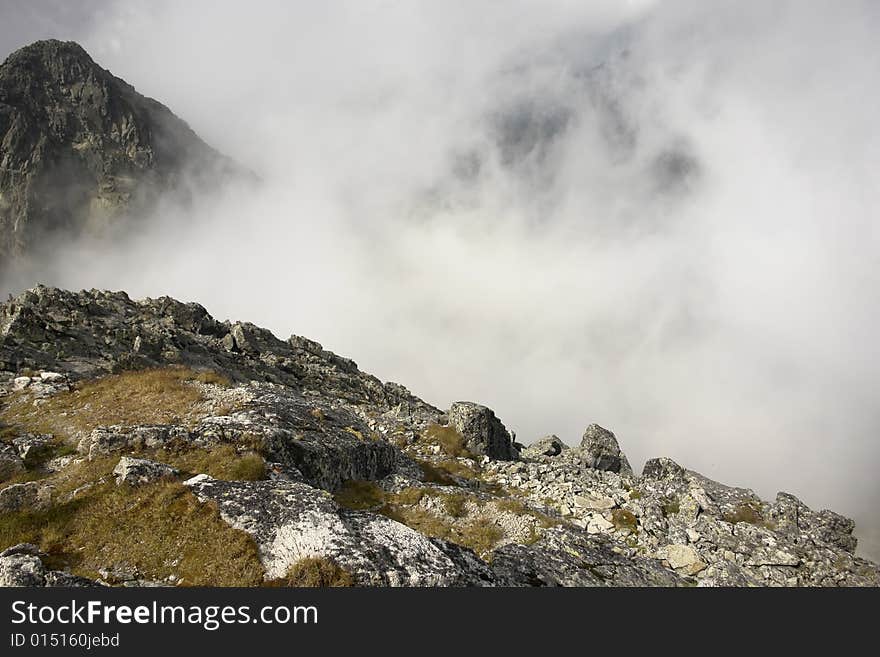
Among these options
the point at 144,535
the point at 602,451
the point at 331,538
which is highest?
the point at 602,451

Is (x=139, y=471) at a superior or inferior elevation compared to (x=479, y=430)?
inferior

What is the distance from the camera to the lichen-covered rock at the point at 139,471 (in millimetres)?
17344

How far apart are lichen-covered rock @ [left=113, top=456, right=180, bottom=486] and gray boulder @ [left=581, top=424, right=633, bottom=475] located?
39243 millimetres

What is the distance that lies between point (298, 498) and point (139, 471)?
608 centimetres

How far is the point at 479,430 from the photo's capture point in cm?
4331

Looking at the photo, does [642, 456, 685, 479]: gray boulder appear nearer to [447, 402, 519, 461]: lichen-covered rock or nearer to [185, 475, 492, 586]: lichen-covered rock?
[447, 402, 519, 461]: lichen-covered rock

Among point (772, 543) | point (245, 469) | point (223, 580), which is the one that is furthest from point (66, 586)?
point (772, 543)

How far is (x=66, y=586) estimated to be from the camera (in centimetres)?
1285

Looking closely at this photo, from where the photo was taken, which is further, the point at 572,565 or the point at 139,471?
the point at 572,565

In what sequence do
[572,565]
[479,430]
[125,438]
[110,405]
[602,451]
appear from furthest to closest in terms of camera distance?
[602,451] < [479,430] < [110,405] < [572,565] < [125,438]

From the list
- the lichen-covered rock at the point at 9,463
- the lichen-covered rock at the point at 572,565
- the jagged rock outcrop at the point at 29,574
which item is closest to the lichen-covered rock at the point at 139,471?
the jagged rock outcrop at the point at 29,574

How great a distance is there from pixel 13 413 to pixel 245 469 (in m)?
17.5

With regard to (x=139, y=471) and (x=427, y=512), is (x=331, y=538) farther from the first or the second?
(x=427, y=512)

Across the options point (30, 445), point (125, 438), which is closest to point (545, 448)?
point (125, 438)
